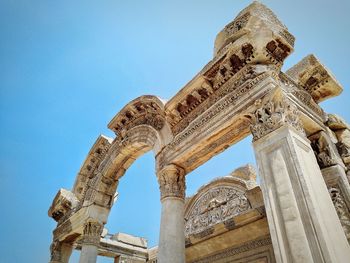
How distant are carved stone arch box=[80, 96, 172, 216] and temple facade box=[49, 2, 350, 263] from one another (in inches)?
1.1

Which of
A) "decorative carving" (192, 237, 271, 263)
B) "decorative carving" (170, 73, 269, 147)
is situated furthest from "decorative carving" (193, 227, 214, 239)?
"decorative carving" (170, 73, 269, 147)

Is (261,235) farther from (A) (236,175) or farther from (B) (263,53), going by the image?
(B) (263,53)

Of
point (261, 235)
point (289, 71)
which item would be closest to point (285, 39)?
point (289, 71)

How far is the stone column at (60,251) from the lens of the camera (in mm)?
7520

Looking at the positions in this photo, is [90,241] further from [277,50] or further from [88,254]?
[277,50]

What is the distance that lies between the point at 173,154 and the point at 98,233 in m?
3.30

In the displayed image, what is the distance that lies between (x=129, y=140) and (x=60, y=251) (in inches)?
165

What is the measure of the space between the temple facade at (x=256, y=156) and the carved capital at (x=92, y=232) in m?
0.02

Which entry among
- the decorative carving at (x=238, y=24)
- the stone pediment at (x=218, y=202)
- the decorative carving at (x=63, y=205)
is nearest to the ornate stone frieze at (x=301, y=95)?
the decorative carving at (x=238, y=24)

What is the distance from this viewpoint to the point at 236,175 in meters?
9.15

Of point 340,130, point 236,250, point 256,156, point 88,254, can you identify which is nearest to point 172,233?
point 256,156

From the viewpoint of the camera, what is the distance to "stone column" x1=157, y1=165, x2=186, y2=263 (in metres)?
4.05

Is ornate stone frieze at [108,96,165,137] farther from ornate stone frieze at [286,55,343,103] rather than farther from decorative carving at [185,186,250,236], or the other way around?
decorative carving at [185,186,250,236]

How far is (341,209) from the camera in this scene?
3293 millimetres
